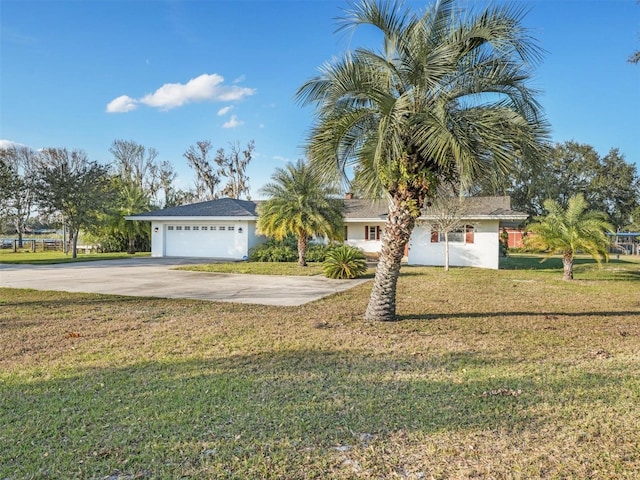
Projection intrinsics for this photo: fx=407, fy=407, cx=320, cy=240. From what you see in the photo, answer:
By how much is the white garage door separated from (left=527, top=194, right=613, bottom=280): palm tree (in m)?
15.6

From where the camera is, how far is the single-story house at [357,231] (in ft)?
63.9

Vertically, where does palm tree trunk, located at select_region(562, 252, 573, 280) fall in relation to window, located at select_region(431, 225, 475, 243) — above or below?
below

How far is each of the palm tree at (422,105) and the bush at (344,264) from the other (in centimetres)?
708

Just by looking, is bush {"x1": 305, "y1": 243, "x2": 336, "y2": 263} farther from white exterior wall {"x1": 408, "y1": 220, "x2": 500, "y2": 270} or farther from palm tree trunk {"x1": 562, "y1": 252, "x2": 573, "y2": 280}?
palm tree trunk {"x1": 562, "y1": 252, "x2": 573, "y2": 280}

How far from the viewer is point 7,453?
295 cm

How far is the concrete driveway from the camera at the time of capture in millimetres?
10664

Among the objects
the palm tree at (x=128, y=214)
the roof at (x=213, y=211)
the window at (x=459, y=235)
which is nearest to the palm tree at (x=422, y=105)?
the window at (x=459, y=235)

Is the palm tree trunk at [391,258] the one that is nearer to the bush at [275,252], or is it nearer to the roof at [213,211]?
the bush at [275,252]

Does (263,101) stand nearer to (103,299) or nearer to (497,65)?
(103,299)

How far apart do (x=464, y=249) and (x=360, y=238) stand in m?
5.47

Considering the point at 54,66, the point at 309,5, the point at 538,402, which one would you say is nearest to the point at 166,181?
the point at 54,66

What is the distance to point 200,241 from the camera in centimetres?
2427

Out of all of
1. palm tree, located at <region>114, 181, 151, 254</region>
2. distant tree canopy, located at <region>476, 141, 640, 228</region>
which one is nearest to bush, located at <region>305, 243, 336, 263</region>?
palm tree, located at <region>114, 181, 151, 254</region>

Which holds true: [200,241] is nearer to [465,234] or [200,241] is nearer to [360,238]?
[360,238]
